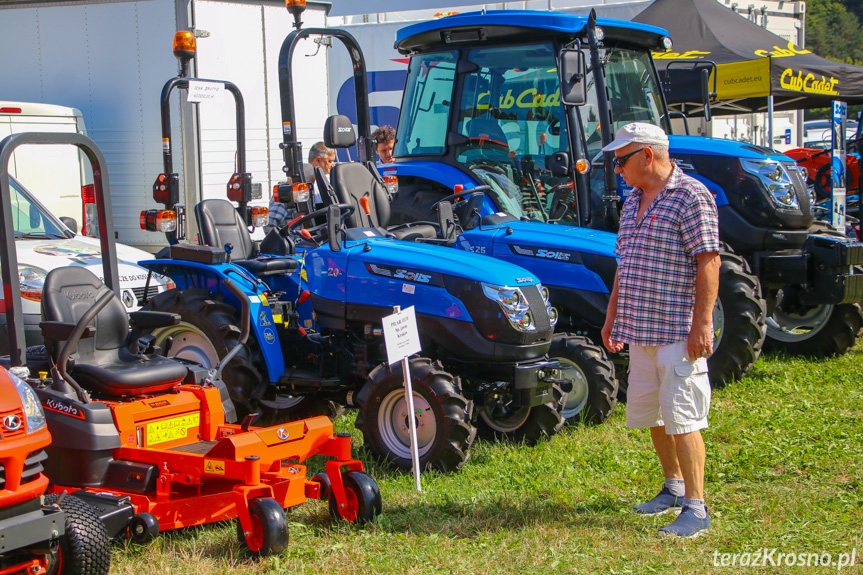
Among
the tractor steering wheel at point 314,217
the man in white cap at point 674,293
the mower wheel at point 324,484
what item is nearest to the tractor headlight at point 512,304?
the man in white cap at point 674,293

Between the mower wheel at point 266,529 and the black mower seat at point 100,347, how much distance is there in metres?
0.82

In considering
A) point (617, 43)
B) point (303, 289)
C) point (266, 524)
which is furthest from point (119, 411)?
point (617, 43)

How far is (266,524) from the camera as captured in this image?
11.5 ft

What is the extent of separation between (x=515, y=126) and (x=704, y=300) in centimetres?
324

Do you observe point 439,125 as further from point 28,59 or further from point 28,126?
point 28,59

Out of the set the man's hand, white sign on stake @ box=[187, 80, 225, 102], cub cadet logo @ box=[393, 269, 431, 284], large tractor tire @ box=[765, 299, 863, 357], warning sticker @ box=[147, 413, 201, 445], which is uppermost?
white sign on stake @ box=[187, 80, 225, 102]

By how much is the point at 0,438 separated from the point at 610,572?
7.20 ft

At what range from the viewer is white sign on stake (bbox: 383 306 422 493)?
4.34 meters

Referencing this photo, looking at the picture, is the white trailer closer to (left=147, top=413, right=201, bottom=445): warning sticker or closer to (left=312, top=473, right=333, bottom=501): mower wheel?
(left=147, top=413, right=201, bottom=445): warning sticker

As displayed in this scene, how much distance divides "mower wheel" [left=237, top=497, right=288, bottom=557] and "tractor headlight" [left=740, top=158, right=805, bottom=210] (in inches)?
189

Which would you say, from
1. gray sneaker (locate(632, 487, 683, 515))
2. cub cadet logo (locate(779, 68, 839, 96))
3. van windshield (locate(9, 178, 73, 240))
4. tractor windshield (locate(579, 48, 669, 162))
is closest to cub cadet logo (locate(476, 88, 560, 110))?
→ tractor windshield (locate(579, 48, 669, 162))

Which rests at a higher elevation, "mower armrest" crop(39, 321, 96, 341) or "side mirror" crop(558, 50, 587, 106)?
"side mirror" crop(558, 50, 587, 106)

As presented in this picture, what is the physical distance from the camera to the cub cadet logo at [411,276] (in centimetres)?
490

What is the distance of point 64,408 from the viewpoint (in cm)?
375
